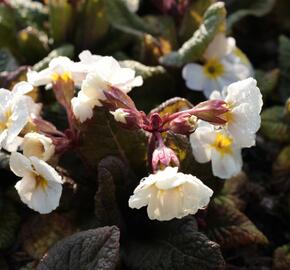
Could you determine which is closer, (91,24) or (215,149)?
(215,149)

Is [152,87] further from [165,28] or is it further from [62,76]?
[62,76]

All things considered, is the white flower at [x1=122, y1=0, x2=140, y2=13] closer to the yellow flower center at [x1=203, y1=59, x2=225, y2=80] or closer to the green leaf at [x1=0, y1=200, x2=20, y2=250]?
the yellow flower center at [x1=203, y1=59, x2=225, y2=80]

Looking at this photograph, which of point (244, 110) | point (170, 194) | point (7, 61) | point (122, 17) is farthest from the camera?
point (122, 17)

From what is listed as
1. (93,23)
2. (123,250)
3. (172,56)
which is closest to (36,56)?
(93,23)

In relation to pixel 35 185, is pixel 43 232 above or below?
below

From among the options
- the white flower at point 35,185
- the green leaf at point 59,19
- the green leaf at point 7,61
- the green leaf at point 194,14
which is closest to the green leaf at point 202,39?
the green leaf at point 194,14

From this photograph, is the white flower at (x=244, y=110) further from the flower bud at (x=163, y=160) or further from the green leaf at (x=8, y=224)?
the green leaf at (x=8, y=224)

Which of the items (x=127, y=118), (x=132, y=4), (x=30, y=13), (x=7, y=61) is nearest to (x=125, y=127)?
(x=127, y=118)
